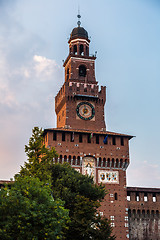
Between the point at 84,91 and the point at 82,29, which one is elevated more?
the point at 82,29

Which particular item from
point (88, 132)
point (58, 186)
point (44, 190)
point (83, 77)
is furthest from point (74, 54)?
point (44, 190)

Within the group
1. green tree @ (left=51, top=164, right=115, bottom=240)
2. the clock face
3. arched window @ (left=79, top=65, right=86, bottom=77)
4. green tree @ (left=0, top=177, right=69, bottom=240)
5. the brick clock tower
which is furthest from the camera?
arched window @ (left=79, top=65, right=86, bottom=77)

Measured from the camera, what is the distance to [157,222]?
6462 centimetres

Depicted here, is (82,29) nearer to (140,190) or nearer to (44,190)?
(140,190)

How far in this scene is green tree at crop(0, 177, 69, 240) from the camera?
31.0 meters

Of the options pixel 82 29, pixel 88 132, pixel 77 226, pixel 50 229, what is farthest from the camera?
pixel 82 29

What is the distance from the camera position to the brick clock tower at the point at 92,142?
201ft

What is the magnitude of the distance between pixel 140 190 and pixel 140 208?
3049 mm

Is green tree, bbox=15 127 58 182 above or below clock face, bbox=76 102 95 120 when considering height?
below

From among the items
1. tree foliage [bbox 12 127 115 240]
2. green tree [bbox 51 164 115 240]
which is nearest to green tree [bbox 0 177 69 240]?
tree foliage [bbox 12 127 115 240]

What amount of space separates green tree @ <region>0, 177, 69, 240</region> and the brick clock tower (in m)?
27.7

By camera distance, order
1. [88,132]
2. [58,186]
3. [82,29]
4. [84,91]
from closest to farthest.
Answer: [58,186]
[88,132]
[84,91]
[82,29]

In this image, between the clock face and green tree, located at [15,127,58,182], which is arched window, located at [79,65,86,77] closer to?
the clock face

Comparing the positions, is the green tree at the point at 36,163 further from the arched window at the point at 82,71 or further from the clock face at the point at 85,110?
the arched window at the point at 82,71
